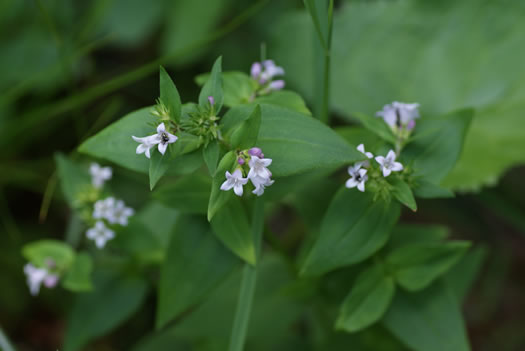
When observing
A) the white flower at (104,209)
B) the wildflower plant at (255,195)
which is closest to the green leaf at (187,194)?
the wildflower plant at (255,195)

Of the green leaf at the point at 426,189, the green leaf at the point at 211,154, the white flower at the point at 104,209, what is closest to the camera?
the green leaf at the point at 211,154

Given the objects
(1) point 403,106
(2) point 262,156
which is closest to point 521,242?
(1) point 403,106

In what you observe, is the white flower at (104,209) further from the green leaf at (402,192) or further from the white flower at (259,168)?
the green leaf at (402,192)

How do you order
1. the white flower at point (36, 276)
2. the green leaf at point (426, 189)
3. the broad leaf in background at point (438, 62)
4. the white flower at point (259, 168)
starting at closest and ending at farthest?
the white flower at point (259, 168)
the green leaf at point (426, 189)
the white flower at point (36, 276)
the broad leaf in background at point (438, 62)

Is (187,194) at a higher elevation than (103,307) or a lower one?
higher

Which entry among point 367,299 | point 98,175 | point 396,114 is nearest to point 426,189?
point 396,114

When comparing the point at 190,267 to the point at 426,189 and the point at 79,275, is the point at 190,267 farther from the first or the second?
the point at 426,189
